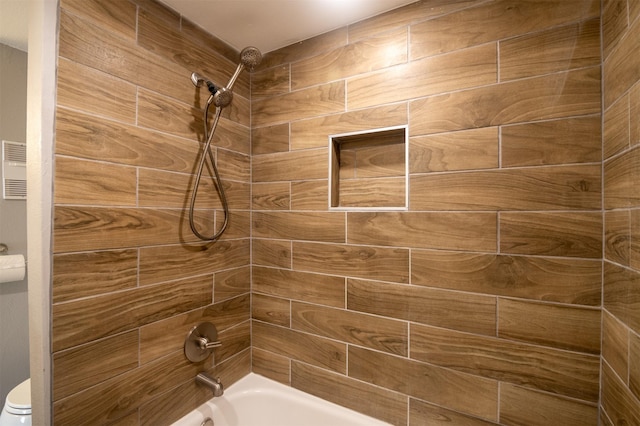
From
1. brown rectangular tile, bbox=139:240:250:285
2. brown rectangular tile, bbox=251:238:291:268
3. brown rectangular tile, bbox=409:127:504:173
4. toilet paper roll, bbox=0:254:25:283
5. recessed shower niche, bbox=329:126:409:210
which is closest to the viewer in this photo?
brown rectangular tile, bbox=409:127:504:173

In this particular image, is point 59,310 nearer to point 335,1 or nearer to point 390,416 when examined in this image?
point 390,416

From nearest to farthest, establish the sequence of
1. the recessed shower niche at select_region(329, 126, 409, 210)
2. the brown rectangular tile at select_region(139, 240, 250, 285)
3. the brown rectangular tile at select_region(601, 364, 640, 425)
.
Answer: the brown rectangular tile at select_region(601, 364, 640, 425)
the brown rectangular tile at select_region(139, 240, 250, 285)
the recessed shower niche at select_region(329, 126, 409, 210)

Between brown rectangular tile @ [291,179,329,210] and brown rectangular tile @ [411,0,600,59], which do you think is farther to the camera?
brown rectangular tile @ [291,179,329,210]

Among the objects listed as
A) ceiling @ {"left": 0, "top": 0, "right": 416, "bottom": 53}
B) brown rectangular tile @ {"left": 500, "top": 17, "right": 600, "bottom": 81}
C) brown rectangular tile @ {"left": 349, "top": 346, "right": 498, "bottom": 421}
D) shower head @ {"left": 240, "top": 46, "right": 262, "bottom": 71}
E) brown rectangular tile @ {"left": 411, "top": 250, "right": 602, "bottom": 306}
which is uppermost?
ceiling @ {"left": 0, "top": 0, "right": 416, "bottom": 53}

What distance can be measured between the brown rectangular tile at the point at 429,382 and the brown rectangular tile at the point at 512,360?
0.04 m

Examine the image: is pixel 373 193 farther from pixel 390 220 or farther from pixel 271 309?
pixel 271 309

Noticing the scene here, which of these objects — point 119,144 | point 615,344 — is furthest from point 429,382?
point 119,144

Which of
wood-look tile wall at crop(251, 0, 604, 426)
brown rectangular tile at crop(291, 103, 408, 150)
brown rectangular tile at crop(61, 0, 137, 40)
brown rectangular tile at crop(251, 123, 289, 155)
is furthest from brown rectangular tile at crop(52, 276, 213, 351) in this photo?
brown rectangular tile at crop(61, 0, 137, 40)

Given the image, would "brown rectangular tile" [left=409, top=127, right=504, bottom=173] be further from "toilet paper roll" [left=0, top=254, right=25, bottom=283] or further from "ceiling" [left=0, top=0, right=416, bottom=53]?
"toilet paper roll" [left=0, top=254, right=25, bottom=283]

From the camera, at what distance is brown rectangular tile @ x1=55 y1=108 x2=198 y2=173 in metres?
0.92

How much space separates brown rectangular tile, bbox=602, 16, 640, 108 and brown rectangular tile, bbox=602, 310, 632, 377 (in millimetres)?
659

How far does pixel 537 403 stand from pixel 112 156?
5.83 feet

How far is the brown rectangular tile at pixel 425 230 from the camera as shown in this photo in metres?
1.06

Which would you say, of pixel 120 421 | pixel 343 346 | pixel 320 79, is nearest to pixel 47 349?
pixel 120 421
